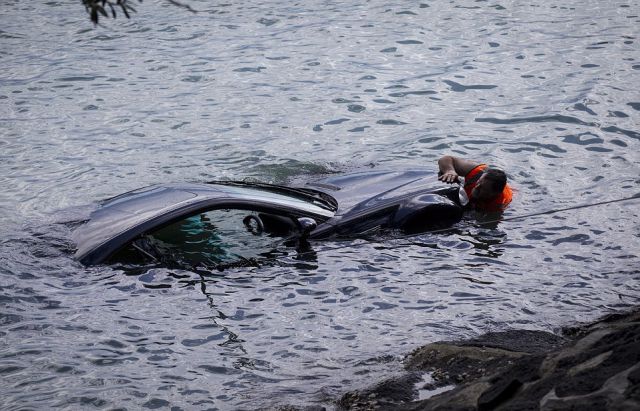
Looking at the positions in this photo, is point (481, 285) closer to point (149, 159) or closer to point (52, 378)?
point (52, 378)

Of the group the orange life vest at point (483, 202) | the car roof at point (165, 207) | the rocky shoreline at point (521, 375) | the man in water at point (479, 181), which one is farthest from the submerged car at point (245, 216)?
the rocky shoreline at point (521, 375)

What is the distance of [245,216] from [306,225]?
1.86 ft

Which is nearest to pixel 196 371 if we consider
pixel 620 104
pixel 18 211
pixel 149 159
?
pixel 18 211

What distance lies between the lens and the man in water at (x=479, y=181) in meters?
9.77

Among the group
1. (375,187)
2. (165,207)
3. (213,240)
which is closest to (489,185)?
(375,187)

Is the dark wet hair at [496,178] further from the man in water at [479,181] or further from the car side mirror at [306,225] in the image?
the car side mirror at [306,225]

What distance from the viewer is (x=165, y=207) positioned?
8.30 meters

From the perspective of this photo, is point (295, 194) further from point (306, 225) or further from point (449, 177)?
point (449, 177)

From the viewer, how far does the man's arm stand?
962 cm

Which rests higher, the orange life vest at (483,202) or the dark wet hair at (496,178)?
the dark wet hair at (496,178)

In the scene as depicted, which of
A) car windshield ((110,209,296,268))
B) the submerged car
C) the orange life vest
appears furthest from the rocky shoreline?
the orange life vest

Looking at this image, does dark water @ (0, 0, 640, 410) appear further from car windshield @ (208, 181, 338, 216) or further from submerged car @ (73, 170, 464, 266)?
car windshield @ (208, 181, 338, 216)

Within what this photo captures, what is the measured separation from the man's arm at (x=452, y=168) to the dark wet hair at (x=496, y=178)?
0.34 metres

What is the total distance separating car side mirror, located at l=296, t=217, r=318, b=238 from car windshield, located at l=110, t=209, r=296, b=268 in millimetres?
121
